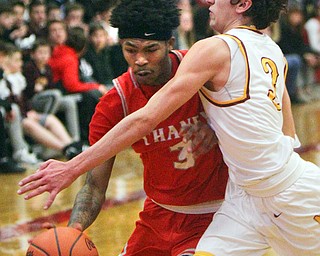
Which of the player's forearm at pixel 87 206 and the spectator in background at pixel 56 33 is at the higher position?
the player's forearm at pixel 87 206

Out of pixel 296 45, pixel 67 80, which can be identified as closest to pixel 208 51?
pixel 67 80

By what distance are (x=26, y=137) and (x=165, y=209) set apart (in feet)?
21.3

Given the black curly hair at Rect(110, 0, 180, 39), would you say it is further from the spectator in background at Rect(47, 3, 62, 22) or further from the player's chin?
the spectator in background at Rect(47, 3, 62, 22)

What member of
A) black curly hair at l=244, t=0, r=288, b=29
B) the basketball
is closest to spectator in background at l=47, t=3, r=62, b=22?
black curly hair at l=244, t=0, r=288, b=29

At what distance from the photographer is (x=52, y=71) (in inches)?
464

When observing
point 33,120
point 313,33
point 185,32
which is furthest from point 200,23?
point 33,120

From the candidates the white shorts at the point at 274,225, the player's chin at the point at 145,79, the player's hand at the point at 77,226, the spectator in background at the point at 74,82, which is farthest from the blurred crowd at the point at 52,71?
the white shorts at the point at 274,225

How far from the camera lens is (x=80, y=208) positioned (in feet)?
15.7

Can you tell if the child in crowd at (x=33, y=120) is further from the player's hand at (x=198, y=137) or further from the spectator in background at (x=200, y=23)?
the player's hand at (x=198, y=137)

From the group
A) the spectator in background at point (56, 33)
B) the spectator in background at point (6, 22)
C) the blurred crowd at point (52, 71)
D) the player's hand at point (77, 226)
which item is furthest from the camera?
the spectator in background at point (56, 33)

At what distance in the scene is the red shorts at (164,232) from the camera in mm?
4801

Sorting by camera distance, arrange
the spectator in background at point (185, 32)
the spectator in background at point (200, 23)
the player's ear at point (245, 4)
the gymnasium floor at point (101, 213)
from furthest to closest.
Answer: the spectator in background at point (200, 23), the spectator in background at point (185, 32), the gymnasium floor at point (101, 213), the player's ear at point (245, 4)

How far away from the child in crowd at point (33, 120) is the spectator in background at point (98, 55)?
169 cm

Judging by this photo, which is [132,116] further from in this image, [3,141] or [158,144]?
[3,141]
